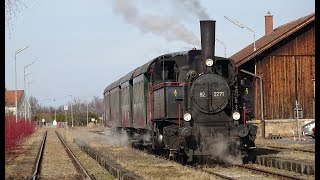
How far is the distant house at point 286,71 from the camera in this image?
35.2 metres

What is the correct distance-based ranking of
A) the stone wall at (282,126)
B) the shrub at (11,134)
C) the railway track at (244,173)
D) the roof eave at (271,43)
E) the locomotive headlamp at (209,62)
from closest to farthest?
1. the railway track at (244,173)
2. the locomotive headlamp at (209,62)
3. the shrub at (11,134)
4. the roof eave at (271,43)
5. the stone wall at (282,126)

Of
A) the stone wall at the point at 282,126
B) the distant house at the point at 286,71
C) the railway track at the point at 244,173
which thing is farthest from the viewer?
the distant house at the point at 286,71

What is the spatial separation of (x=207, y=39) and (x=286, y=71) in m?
20.2

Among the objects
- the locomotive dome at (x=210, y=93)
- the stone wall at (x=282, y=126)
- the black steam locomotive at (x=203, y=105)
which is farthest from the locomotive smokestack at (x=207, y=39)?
the stone wall at (x=282, y=126)

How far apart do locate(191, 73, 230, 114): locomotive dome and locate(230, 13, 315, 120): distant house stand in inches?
710

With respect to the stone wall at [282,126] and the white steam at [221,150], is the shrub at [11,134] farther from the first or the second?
the stone wall at [282,126]

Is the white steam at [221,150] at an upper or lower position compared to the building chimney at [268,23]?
lower

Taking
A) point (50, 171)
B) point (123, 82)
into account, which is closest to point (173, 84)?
point (50, 171)

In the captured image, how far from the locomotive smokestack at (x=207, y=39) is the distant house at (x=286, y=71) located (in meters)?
18.1

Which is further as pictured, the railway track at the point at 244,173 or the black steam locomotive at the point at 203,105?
the black steam locomotive at the point at 203,105

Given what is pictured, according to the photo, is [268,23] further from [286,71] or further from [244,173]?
[244,173]

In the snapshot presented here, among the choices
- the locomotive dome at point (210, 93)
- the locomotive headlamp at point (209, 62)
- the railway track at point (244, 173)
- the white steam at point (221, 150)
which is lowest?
the railway track at point (244, 173)

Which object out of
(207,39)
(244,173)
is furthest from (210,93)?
(244,173)

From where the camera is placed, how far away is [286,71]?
35.8 metres
